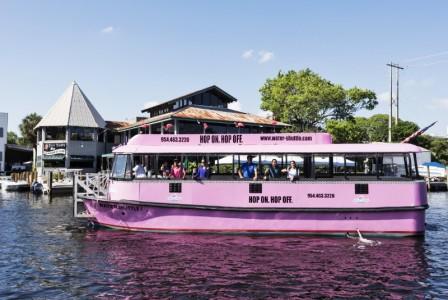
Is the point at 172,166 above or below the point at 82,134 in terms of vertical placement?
below

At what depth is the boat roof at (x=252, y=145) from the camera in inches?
650

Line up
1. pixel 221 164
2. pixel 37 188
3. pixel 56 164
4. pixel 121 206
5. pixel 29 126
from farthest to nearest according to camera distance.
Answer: pixel 29 126, pixel 56 164, pixel 37 188, pixel 221 164, pixel 121 206

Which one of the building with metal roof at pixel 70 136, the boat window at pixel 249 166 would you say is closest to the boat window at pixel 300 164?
the boat window at pixel 249 166

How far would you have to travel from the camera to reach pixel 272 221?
16.7 meters

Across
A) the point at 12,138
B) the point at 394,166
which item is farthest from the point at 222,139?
the point at 12,138

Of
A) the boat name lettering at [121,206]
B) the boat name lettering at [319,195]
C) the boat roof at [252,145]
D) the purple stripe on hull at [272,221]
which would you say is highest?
the boat roof at [252,145]

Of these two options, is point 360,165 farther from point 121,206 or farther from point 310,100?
point 310,100

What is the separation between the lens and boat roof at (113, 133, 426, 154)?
16.5m

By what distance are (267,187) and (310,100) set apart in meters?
38.3

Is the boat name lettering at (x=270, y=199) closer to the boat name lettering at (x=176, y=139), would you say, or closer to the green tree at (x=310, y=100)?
the boat name lettering at (x=176, y=139)

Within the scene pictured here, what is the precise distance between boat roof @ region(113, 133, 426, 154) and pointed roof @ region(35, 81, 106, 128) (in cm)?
3574

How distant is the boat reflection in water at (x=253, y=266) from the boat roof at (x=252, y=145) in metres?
3.54

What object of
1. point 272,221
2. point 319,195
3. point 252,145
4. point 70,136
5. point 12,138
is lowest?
point 272,221

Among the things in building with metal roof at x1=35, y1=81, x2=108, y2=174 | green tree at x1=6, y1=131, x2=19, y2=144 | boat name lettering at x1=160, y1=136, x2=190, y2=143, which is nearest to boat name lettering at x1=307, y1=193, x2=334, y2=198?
boat name lettering at x1=160, y1=136, x2=190, y2=143
